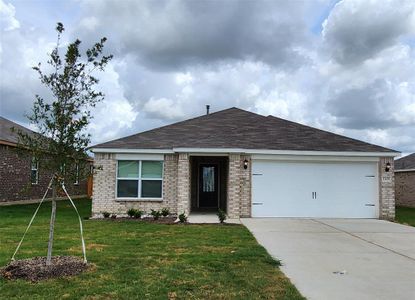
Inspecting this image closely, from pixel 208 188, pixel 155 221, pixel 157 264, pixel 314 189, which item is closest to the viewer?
pixel 157 264

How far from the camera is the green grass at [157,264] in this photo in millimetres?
5711

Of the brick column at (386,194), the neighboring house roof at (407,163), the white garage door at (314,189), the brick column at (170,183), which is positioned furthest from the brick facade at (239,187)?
the neighboring house roof at (407,163)

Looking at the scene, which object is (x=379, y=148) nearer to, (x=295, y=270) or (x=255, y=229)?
(x=255, y=229)

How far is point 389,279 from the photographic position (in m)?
6.57

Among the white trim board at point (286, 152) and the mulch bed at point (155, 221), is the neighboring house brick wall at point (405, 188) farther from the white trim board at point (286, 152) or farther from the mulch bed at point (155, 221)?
the mulch bed at point (155, 221)

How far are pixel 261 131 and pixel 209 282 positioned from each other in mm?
11748

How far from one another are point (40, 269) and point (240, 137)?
10961 millimetres

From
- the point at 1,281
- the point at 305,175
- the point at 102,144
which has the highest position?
the point at 102,144

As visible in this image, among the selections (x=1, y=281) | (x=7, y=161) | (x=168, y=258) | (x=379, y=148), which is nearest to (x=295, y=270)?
(x=168, y=258)

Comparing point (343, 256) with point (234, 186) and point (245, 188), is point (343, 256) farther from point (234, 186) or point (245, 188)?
point (245, 188)

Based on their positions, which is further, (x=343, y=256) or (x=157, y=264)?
(x=343, y=256)

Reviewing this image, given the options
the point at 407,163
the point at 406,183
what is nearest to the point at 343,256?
the point at 406,183

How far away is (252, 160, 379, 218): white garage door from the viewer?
1559 centimetres

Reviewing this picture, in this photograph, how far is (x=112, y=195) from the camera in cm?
1574
